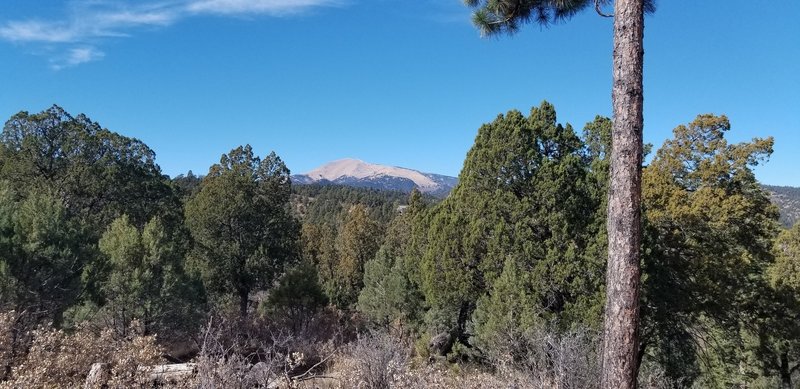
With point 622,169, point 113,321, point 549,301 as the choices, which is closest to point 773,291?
point 549,301

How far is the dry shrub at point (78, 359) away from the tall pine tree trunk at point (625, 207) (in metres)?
5.25

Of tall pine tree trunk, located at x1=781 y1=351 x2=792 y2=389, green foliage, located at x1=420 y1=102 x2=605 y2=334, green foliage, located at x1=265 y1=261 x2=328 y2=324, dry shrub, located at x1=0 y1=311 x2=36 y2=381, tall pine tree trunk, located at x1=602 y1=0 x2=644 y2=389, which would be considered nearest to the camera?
tall pine tree trunk, located at x1=602 y1=0 x2=644 y2=389

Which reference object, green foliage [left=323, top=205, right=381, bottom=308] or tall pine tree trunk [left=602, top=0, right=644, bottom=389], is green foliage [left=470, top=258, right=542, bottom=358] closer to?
tall pine tree trunk [left=602, top=0, right=644, bottom=389]

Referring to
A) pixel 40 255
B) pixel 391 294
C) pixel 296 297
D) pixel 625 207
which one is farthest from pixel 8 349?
pixel 296 297

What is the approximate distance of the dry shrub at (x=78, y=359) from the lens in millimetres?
5372

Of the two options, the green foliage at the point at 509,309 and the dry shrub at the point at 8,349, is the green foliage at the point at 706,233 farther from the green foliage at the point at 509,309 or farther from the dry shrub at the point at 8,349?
the dry shrub at the point at 8,349

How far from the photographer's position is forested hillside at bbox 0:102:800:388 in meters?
6.41

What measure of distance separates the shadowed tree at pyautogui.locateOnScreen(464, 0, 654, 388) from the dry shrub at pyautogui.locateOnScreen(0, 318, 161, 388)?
5234 mm

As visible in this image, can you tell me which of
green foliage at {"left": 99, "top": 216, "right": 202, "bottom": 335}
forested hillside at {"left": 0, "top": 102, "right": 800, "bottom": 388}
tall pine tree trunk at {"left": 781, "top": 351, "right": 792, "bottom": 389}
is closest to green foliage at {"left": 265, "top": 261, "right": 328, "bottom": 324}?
forested hillside at {"left": 0, "top": 102, "right": 800, "bottom": 388}

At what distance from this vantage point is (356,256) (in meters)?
30.1

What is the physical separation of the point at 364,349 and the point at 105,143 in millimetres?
20263

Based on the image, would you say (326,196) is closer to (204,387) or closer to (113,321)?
(113,321)

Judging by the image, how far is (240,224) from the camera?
21078mm

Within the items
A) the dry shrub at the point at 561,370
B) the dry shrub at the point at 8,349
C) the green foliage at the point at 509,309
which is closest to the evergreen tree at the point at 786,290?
the green foliage at the point at 509,309
